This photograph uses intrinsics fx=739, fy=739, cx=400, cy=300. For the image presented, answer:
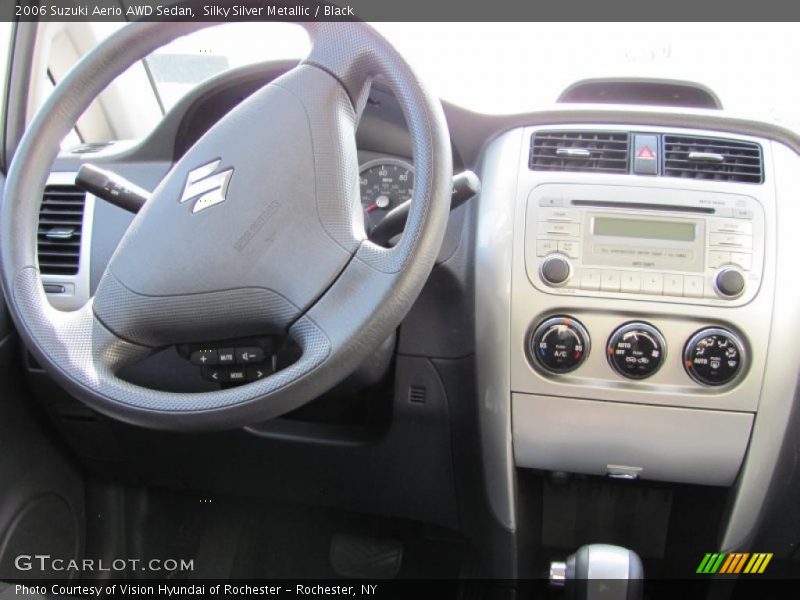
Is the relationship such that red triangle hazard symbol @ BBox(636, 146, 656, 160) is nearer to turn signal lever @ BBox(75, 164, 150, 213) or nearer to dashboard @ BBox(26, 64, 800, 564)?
dashboard @ BBox(26, 64, 800, 564)

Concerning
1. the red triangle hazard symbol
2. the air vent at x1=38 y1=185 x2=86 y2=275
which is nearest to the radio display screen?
the red triangle hazard symbol

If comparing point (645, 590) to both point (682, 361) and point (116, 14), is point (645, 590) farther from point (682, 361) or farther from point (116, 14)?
point (116, 14)

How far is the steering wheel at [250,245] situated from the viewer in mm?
839

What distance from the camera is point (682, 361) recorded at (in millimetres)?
1176

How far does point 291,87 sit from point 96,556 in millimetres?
1221

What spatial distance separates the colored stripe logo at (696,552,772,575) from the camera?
52.0 inches

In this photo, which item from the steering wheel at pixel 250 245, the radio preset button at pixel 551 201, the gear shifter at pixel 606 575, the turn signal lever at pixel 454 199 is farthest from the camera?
the radio preset button at pixel 551 201

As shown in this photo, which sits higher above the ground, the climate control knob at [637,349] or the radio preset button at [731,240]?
the radio preset button at [731,240]

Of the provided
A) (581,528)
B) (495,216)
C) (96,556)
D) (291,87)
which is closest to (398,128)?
(495,216)

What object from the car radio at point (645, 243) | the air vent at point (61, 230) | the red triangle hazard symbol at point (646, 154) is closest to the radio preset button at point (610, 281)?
the car radio at point (645, 243)

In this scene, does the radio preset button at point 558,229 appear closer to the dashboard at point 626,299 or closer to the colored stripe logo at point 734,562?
the dashboard at point 626,299

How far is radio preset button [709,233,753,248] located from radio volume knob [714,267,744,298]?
4 centimetres

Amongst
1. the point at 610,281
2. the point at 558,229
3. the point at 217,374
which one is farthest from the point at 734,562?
the point at 217,374

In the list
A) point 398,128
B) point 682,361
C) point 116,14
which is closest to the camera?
point 682,361
